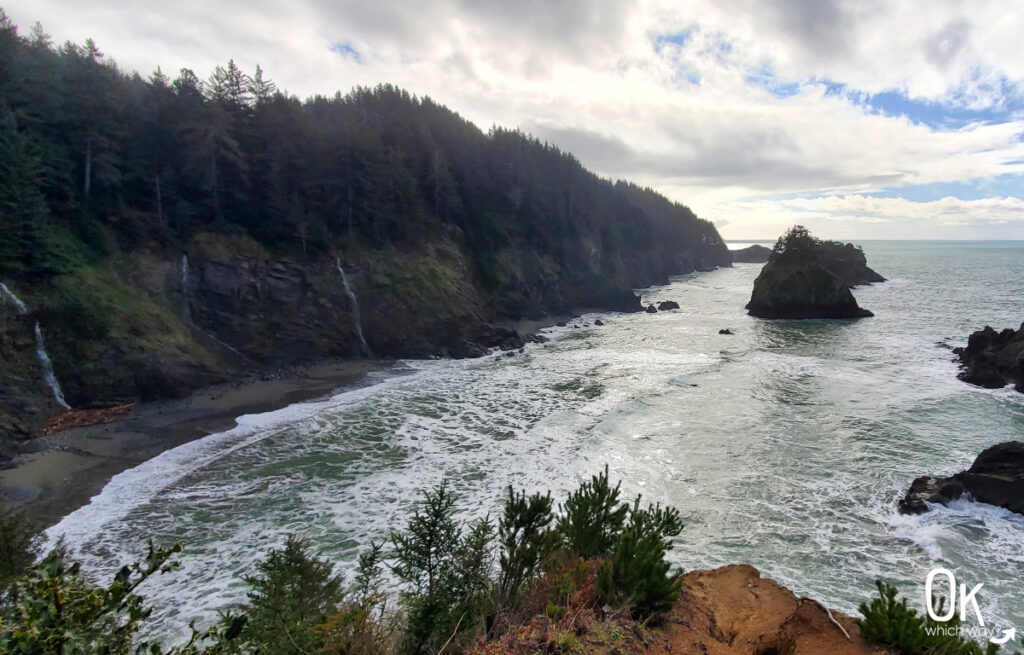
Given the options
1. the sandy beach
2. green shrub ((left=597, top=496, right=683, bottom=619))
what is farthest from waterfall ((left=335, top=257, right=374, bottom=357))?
green shrub ((left=597, top=496, right=683, bottom=619))

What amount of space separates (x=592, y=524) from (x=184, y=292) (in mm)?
31201

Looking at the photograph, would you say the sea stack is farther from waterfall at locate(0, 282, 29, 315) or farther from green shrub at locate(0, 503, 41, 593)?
waterfall at locate(0, 282, 29, 315)

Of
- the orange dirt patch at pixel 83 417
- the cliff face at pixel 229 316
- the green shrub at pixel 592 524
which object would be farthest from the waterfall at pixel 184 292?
the green shrub at pixel 592 524

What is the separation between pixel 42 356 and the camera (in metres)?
23.1

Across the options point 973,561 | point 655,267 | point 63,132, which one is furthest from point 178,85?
point 655,267

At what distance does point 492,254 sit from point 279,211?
2396 cm

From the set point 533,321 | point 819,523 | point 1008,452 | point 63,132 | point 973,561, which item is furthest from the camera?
point 533,321

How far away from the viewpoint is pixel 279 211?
1492 inches

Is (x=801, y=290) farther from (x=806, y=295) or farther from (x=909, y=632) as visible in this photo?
(x=909, y=632)

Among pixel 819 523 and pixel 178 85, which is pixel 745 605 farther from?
pixel 178 85

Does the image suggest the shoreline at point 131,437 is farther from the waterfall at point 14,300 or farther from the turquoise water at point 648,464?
the waterfall at point 14,300

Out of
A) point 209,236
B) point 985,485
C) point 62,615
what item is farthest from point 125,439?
point 985,485

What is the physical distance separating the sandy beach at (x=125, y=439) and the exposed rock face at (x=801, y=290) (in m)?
49.0

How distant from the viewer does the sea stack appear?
55.2m
